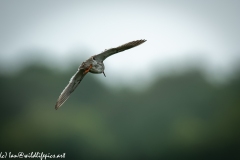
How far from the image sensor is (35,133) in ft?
165

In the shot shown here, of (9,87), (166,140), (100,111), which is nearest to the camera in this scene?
(166,140)

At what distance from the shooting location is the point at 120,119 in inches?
2431

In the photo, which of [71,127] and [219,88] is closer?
[71,127]

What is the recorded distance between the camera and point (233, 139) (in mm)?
49156

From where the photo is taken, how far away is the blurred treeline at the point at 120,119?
48.2m

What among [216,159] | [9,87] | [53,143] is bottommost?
[216,159]

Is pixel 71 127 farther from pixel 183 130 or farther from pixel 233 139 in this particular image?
pixel 233 139

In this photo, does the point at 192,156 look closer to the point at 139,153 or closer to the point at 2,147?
the point at 139,153

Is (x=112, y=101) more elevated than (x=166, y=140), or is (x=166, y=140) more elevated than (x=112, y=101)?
(x=112, y=101)

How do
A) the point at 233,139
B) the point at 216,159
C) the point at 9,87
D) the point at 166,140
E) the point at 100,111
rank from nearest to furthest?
the point at 216,159 → the point at 233,139 → the point at 166,140 → the point at 100,111 → the point at 9,87

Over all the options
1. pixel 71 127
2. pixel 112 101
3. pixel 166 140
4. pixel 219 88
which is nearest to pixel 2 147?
pixel 71 127

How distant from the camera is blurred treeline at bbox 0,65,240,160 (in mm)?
48156

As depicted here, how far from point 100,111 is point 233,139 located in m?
16.8

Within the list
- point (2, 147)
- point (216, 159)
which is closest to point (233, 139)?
point (216, 159)
